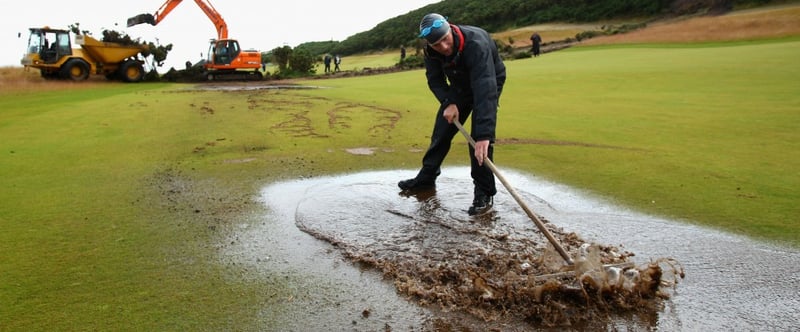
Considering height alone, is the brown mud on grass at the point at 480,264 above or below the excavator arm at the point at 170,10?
below

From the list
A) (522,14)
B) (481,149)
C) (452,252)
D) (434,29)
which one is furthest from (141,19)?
(522,14)

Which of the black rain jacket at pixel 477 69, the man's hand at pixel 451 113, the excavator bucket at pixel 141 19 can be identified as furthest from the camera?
the excavator bucket at pixel 141 19

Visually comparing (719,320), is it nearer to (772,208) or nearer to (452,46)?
(772,208)

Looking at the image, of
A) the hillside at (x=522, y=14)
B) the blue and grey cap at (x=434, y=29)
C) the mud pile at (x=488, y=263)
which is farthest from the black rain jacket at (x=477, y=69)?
the hillside at (x=522, y=14)

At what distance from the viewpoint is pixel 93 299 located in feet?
9.77

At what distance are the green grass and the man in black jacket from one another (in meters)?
1.22

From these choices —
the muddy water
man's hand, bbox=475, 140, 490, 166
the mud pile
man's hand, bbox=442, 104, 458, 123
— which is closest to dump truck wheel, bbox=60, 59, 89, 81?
the muddy water

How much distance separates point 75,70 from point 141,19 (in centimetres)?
454

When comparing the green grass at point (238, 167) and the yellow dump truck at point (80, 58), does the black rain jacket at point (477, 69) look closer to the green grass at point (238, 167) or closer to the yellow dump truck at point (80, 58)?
the green grass at point (238, 167)

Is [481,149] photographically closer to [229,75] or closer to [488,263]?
[488,263]

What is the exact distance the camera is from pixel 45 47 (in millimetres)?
21609

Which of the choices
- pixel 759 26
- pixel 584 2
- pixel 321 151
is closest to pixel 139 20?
pixel 321 151

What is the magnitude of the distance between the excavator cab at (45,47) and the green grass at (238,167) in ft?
31.8

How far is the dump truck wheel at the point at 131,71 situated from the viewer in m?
24.1
